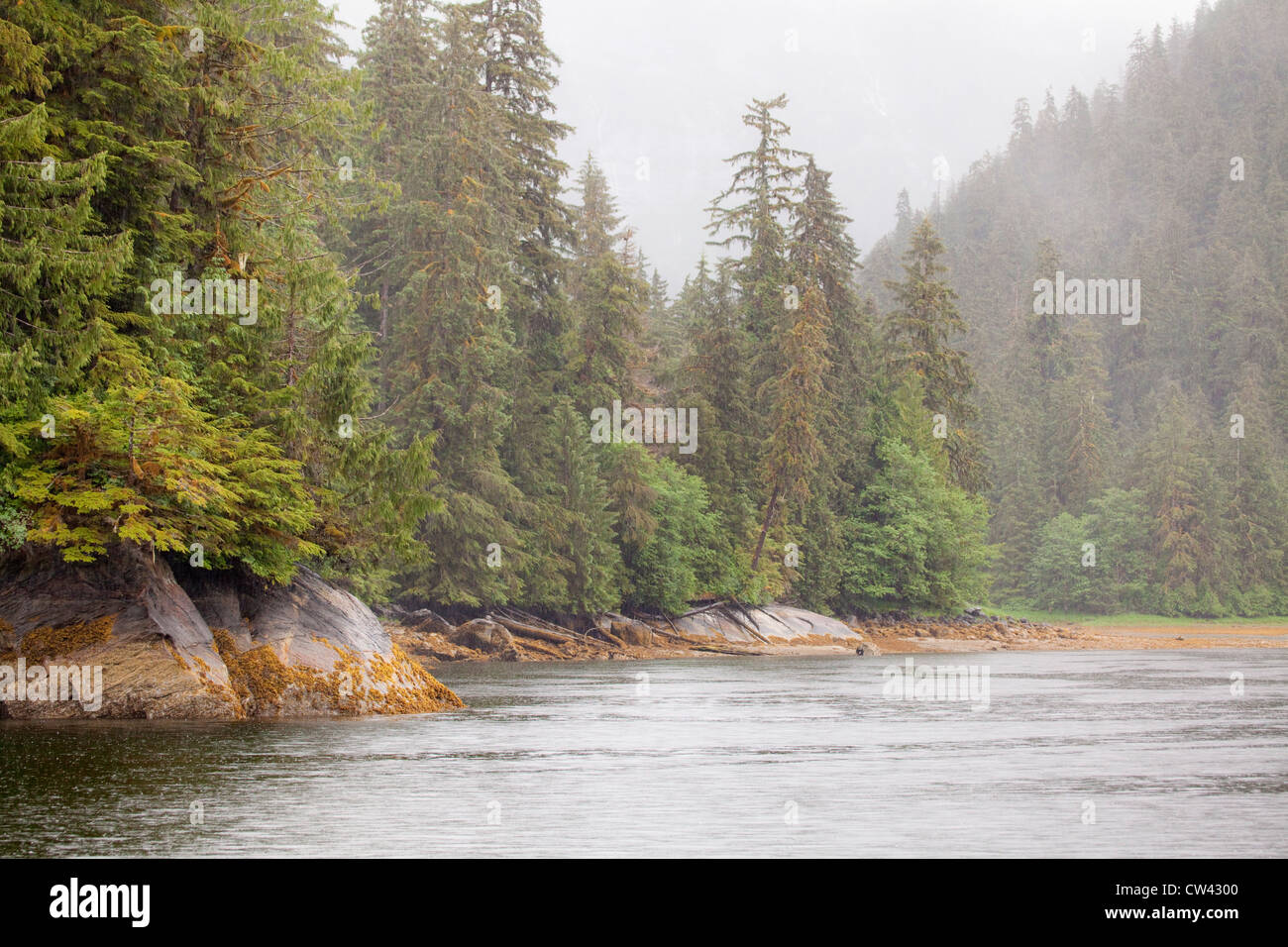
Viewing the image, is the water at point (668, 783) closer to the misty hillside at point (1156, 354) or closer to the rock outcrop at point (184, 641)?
the rock outcrop at point (184, 641)

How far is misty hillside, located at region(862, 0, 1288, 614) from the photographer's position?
98062 mm

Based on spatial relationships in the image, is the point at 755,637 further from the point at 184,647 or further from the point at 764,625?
the point at 184,647

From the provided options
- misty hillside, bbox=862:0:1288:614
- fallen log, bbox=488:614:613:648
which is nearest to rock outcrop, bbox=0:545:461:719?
fallen log, bbox=488:614:613:648

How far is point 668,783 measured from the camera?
15719mm

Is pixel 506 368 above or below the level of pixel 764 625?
above

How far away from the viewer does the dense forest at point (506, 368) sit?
69.9 ft

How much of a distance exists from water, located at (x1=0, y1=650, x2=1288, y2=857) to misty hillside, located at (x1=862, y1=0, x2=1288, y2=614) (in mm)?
75370

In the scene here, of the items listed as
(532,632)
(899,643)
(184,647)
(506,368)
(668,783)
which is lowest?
(899,643)

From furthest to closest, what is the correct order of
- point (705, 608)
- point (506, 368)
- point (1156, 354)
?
point (1156, 354), point (705, 608), point (506, 368)

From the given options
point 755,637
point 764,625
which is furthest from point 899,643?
point 755,637

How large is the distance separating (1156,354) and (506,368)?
108 metres

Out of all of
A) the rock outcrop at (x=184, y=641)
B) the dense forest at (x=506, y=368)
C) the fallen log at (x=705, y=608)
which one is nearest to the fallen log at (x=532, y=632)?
the dense forest at (x=506, y=368)

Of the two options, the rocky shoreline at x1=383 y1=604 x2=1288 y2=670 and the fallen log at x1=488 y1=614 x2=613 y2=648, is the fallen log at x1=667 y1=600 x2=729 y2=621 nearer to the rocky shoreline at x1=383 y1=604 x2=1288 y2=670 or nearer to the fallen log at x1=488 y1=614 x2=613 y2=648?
the rocky shoreline at x1=383 y1=604 x2=1288 y2=670
